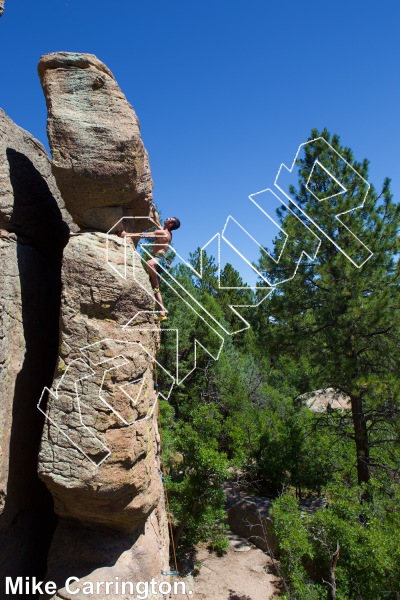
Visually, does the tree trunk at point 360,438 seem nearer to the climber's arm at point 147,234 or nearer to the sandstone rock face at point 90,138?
the climber's arm at point 147,234

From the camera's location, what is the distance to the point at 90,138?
4.55 m

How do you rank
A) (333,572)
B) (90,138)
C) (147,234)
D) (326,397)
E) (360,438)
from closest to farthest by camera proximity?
(90,138)
(147,234)
(333,572)
(360,438)
(326,397)

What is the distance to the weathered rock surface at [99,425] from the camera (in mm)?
4086

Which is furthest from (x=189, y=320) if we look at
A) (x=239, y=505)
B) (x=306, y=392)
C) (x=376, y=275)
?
(x=376, y=275)

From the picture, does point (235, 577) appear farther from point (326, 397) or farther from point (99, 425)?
point (99, 425)

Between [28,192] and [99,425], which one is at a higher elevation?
[28,192]

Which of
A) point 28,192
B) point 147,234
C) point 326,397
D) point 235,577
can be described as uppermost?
point 28,192

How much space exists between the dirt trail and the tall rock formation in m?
4.43

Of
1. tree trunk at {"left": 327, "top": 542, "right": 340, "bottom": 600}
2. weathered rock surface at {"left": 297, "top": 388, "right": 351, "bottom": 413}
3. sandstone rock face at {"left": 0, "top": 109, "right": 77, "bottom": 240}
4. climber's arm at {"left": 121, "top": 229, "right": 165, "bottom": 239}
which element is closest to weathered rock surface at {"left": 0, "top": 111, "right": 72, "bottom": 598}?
sandstone rock face at {"left": 0, "top": 109, "right": 77, "bottom": 240}

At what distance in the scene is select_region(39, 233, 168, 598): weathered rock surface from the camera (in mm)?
4086

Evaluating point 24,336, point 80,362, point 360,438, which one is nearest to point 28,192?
point 24,336

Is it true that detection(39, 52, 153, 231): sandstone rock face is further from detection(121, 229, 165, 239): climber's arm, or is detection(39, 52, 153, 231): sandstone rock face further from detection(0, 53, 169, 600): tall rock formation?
detection(121, 229, 165, 239): climber's arm

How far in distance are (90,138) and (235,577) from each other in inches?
351

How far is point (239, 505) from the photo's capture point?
11156 millimetres
